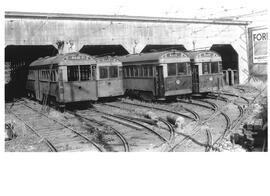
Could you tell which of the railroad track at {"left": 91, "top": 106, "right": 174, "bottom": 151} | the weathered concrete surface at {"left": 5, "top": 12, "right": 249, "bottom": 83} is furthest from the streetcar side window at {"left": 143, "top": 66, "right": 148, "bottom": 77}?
the weathered concrete surface at {"left": 5, "top": 12, "right": 249, "bottom": 83}

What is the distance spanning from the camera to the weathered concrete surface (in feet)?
63.2

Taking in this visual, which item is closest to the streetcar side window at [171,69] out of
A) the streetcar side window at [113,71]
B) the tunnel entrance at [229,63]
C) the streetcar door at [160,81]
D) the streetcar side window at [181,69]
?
the streetcar side window at [181,69]

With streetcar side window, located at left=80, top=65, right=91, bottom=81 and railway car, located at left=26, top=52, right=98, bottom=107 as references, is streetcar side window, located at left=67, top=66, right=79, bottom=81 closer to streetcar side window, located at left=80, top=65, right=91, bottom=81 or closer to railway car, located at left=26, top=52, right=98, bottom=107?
railway car, located at left=26, top=52, right=98, bottom=107

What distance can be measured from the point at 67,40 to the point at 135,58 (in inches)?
173

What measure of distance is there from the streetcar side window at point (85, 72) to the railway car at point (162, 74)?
358 cm

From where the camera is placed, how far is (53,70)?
16.7m

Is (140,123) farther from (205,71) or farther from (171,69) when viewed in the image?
(205,71)

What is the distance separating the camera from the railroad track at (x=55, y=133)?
35.0 feet

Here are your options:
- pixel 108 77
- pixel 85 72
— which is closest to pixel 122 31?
pixel 108 77

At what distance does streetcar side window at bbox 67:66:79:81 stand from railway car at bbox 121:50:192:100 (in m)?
4.19

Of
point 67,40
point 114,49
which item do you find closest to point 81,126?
point 67,40

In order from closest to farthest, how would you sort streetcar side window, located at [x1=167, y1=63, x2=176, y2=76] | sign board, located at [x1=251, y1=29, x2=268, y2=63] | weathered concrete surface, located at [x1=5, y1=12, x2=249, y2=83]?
1. streetcar side window, located at [x1=167, y1=63, x2=176, y2=76]
2. weathered concrete surface, located at [x1=5, y1=12, x2=249, y2=83]
3. sign board, located at [x1=251, y1=29, x2=268, y2=63]

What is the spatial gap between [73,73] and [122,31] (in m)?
7.81

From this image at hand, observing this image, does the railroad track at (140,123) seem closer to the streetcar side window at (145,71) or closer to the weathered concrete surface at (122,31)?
the streetcar side window at (145,71)
